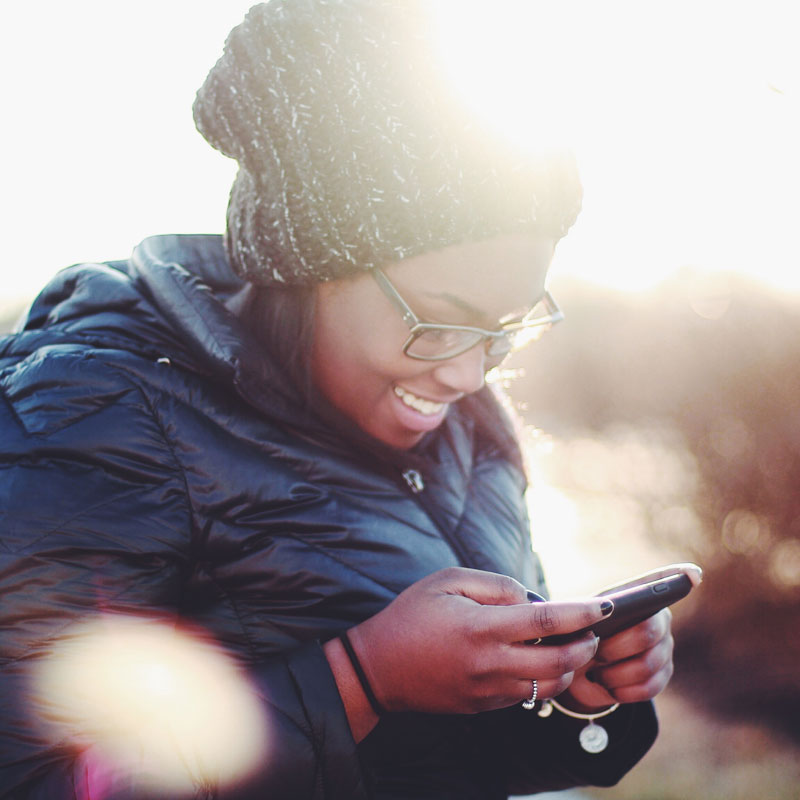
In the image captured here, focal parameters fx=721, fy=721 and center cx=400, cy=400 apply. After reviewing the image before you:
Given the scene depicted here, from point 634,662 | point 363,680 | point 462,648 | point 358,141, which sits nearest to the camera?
point 462,648

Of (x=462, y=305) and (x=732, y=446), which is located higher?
(x=462, y=305)

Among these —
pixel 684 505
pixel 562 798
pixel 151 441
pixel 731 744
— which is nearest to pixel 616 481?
pixel 684 505

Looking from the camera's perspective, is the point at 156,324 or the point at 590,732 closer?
the point at 156,324

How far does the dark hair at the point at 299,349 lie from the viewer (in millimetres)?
1857

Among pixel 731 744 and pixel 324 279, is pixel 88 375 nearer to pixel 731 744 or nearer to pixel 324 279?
pixel 324 279

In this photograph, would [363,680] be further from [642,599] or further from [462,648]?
[642,599]

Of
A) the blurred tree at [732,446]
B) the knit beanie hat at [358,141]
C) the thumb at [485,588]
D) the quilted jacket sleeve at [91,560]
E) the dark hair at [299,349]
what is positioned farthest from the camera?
the blurred tree at [732,446]

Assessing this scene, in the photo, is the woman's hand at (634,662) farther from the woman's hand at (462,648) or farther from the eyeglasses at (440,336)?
the eyeglasses at (440,336)

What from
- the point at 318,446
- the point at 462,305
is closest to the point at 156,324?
the point at 318,446

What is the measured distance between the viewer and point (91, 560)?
1.38m

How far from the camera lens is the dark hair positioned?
1857mm

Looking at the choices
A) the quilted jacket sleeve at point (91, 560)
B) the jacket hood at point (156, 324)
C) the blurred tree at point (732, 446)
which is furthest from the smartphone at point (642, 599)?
the blurred tree at point (732, 446)

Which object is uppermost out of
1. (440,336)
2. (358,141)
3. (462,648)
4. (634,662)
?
(358,141)

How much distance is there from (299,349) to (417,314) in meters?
0.33
